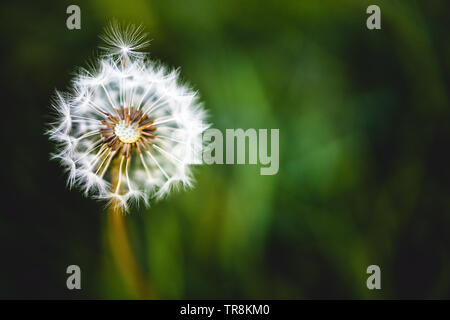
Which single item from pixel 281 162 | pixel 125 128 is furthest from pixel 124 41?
pixel 281 162

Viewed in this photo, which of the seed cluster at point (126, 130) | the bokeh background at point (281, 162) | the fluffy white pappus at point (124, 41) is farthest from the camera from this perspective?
the bokeh background at point (281, 162)

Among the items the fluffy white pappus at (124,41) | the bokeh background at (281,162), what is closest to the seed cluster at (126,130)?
the fluffy white pappus at (124,41)

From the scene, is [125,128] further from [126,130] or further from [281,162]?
[281,162]

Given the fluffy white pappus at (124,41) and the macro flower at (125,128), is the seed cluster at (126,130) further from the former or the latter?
the fluffy white pappus at (124,41)

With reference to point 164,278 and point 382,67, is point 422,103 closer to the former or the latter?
point 382,67

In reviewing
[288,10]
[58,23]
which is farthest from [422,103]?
[58,23]

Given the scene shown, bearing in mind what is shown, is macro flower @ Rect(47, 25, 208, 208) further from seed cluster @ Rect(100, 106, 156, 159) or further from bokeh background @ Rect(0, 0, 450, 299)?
bokeh background @ Rect(0, 0, 450, 299)
